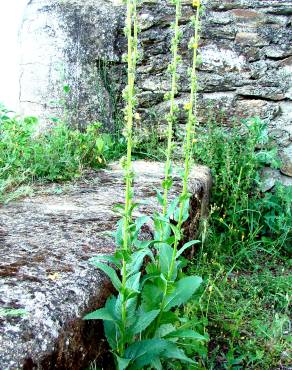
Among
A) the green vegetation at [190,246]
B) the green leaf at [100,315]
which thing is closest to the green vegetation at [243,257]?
the green vegetation at [190,246]

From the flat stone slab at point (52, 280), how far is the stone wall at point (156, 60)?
1802 millimetres

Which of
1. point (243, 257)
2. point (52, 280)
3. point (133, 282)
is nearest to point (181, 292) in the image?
point (133, 282)

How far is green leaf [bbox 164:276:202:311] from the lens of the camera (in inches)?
63.6

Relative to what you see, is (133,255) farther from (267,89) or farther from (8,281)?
(267,89)

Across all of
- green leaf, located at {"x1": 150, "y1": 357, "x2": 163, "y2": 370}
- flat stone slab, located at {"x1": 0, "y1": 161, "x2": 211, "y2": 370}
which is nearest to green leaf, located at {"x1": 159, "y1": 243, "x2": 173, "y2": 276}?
flat stone slab, located at {"x1": 0, "y1": 161, "x2": 211, "y2": 370}

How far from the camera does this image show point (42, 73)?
4.19m

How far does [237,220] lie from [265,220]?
0.66 ft

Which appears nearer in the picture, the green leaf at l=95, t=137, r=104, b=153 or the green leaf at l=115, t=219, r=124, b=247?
the green leaf at l=115, t=219, r=124, b=247

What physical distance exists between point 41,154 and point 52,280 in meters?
1.84

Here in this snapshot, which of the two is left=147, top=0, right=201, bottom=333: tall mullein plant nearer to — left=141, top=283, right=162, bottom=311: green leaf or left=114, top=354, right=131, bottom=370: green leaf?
left=141, top=283, right=162, bottom=311: green leaf

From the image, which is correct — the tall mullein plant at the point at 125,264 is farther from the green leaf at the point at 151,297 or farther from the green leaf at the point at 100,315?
the green leaf at the point at 151,297

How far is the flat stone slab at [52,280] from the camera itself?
1.15 meters

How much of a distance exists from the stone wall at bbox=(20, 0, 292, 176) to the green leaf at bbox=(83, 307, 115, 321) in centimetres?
279

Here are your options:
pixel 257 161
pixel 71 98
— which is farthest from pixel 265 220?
pixel 71 98
